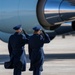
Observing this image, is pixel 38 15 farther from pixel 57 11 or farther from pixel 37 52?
pixel 37 52

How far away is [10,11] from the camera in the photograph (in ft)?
78.9

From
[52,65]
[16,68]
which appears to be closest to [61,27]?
[52,65]


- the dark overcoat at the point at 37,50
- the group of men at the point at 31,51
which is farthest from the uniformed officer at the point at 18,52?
the dark overcoat at the point at 37,50

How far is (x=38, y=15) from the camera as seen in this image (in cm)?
2280

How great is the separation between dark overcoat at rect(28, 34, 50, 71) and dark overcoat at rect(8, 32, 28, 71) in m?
0.25

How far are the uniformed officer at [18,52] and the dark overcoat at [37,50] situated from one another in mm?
254

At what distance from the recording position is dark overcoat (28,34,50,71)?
1606 cm

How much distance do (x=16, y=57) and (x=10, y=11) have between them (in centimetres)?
808

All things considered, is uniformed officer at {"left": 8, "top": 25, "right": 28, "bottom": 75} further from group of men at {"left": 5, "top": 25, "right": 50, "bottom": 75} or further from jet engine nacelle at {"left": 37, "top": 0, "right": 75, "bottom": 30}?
jet engine nacelle at {"left": 37, "top": 0, "right": 75, "bottom": 30}

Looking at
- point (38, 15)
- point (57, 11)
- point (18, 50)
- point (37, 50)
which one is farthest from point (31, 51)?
point (38, 15)

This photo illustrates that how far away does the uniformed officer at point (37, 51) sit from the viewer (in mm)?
16062

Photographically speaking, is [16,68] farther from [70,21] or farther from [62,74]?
[70,21]

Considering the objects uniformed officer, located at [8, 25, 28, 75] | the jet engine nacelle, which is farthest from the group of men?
the jet engine nacelle

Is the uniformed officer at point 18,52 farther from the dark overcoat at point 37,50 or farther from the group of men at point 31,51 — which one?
the dark overcoat at point 37,50
